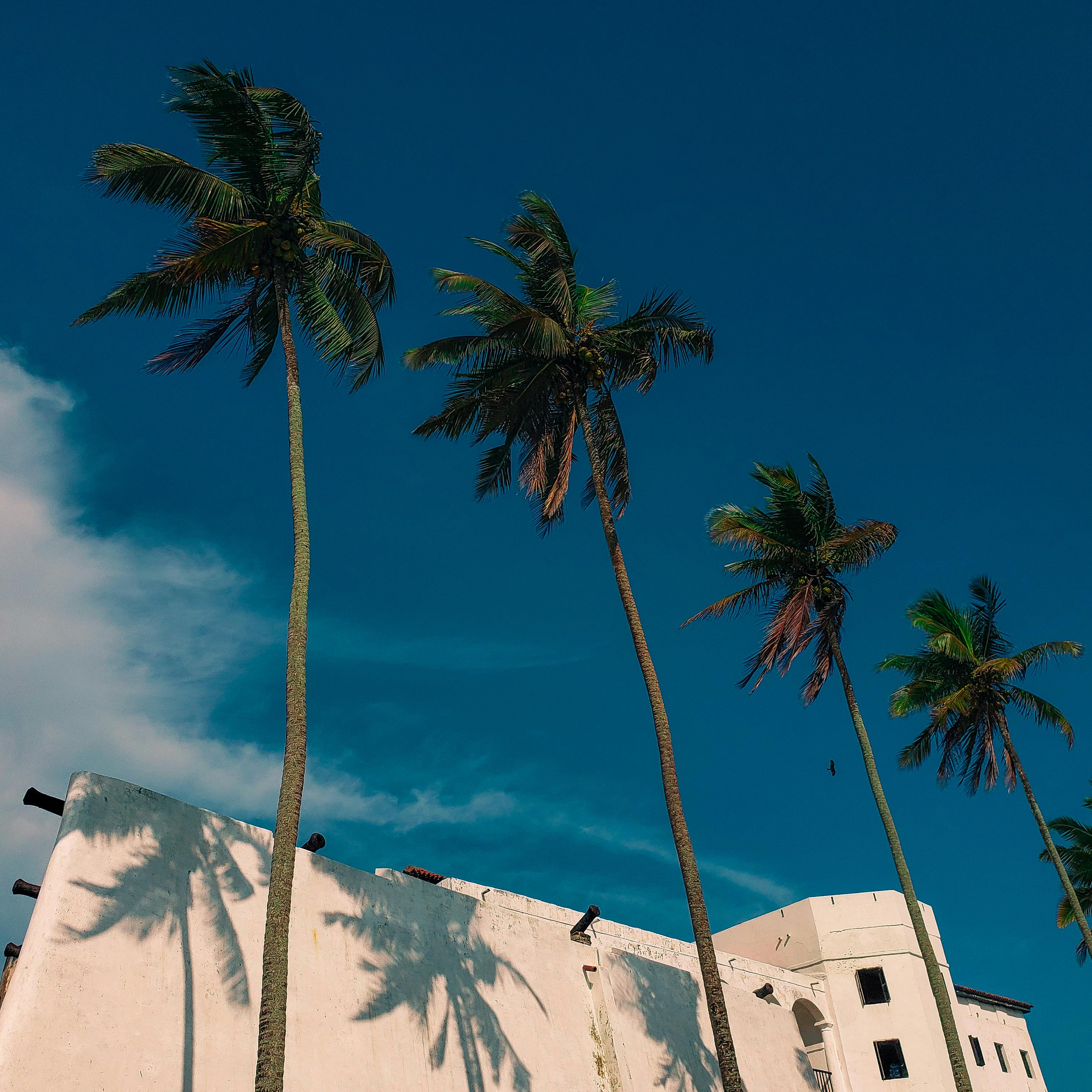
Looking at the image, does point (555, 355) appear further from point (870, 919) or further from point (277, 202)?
point (870, 919)

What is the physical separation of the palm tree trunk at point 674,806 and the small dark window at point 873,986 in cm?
1364

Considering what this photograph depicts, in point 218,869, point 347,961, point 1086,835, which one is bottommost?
point 347,961

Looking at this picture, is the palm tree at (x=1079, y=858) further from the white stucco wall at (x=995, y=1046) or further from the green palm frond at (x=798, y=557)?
the green palm frond at (x=798, y=557)

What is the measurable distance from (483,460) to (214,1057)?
1256 centimetres

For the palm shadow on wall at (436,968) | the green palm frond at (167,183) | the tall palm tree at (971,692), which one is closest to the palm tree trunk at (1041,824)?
the tall palm tree at (971,692)

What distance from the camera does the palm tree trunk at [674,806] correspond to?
49.0 feet

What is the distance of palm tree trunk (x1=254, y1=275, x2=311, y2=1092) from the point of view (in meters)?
10.4

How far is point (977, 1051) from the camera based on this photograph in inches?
1262

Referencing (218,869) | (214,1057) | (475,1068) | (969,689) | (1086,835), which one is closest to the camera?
(214,1057)

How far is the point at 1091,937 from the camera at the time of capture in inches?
1107

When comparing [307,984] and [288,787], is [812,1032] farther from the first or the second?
[288,787]

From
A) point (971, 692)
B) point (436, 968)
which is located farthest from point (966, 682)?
point (436, 968)

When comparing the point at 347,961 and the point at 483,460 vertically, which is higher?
the point at 483,460

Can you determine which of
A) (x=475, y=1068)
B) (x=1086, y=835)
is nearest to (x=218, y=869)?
(x=475, y=1068)
